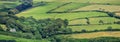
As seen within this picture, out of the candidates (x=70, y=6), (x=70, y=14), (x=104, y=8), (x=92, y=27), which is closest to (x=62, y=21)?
(x=92, y=27)

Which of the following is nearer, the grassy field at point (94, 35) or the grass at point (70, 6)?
the grassy field at point (94, 35)

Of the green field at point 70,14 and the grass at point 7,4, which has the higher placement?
the green field at point 70,14

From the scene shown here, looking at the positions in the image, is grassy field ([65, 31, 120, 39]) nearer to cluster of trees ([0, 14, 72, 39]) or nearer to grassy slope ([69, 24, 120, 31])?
grassy slope ([69, 24, 120, 31])

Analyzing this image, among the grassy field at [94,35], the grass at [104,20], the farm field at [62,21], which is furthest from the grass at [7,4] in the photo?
the grassy field at [94,35]

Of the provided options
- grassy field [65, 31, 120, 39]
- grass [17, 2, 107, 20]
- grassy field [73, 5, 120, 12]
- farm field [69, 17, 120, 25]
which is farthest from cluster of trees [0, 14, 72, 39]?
grassy field [73, 5, 120, 12]

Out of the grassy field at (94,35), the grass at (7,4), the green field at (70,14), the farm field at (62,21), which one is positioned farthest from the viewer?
the grass at (7,4)

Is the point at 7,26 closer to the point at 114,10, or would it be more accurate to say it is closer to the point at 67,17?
the point at 67,17

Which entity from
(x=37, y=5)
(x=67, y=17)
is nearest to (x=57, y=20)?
(x=67, y=17)

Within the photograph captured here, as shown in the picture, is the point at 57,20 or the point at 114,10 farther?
the point at 114,10

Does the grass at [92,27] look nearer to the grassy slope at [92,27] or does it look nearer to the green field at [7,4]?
the grassy slope at [92,27]
